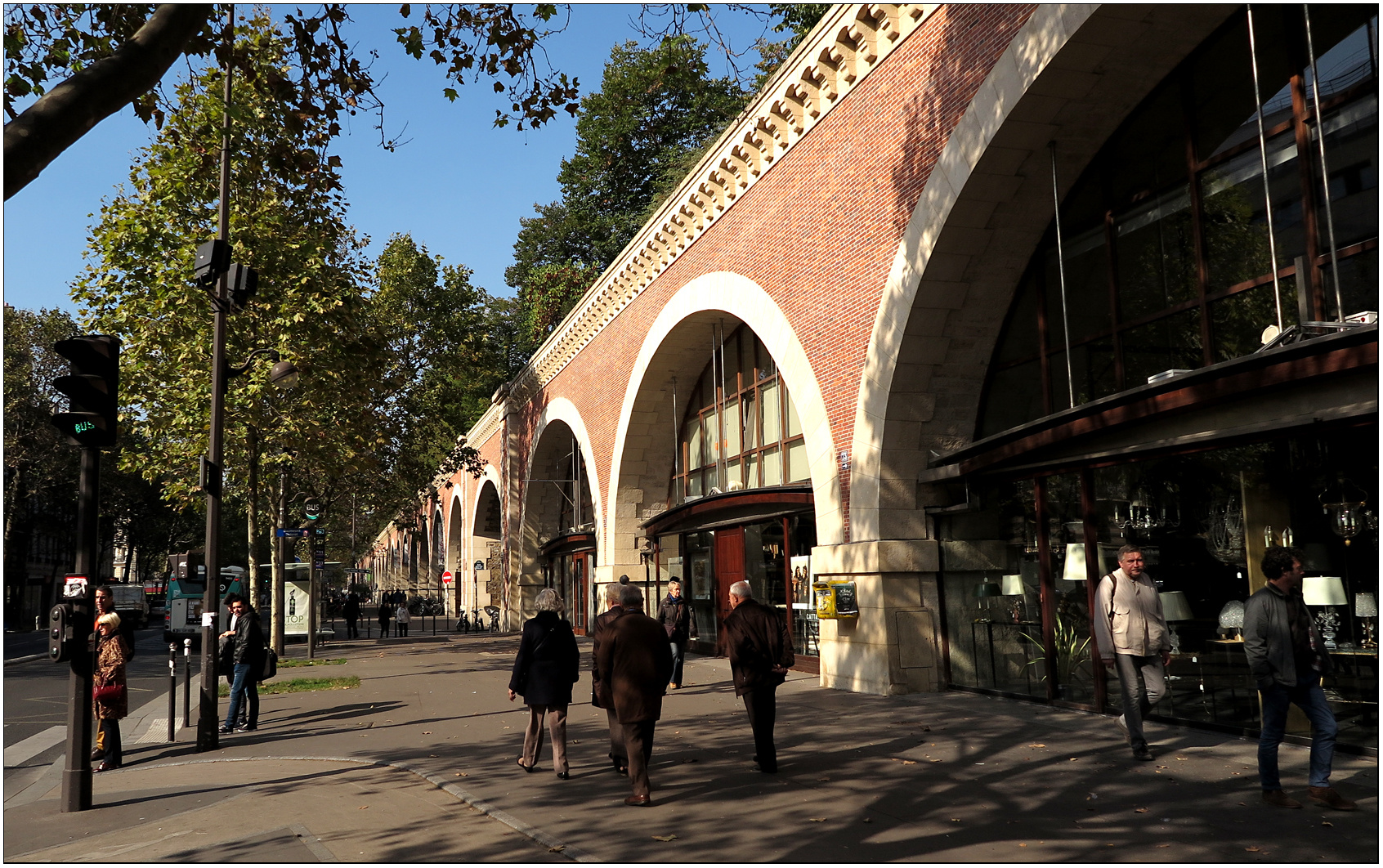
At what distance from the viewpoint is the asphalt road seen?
1424 centimetres

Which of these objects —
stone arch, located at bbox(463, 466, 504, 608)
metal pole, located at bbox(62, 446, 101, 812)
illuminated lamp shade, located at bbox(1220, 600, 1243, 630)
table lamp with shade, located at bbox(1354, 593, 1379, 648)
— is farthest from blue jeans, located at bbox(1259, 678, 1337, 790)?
stone arch, located at bbox(463, 466, 504, 608)

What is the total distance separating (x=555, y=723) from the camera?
8391 millimetres

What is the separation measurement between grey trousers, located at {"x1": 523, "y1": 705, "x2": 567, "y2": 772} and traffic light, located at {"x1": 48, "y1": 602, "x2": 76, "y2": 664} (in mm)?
3534

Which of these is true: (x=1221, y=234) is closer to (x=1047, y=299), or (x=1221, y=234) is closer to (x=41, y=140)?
(x=1047, y=299)

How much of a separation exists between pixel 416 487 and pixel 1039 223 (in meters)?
24.8

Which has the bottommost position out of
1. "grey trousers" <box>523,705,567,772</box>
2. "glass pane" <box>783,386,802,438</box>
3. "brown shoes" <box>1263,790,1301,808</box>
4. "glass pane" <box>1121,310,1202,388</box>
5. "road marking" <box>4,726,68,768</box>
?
"road marking" <box>4,726,68,768</box>

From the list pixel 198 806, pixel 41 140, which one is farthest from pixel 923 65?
pixel 198 806

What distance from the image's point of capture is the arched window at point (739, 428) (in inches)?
710

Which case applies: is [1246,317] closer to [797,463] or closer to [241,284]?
[797,463]

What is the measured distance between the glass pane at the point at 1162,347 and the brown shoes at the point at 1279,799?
4.45 metres

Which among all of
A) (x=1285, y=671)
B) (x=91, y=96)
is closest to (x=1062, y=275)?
(x=1285, y=671)

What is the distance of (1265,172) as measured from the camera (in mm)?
8742

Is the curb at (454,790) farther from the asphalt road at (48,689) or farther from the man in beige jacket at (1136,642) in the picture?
the man in beige jacket at (1136,642)

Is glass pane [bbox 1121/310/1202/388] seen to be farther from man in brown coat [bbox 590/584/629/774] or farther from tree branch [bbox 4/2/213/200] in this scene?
tree branch [bbox 4/2/213/200]
